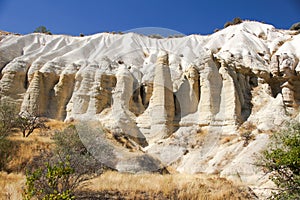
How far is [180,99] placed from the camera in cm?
2053

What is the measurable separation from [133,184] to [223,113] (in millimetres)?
11326

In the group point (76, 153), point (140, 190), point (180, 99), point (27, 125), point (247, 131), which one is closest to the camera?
point (140, 190)

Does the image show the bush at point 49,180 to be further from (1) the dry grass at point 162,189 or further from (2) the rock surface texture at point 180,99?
(2) the rock surface texture at point 180,99

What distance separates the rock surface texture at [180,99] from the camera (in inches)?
600

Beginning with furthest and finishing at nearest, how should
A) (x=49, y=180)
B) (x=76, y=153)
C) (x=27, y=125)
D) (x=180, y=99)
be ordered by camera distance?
(x=180, y=99), (x=27, y=125), (x=76, y=153), (x=49, y=180)

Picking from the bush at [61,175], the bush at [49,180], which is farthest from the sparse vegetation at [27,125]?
the bush at [49,180]

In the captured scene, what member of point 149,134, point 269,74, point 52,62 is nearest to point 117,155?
point 149,134

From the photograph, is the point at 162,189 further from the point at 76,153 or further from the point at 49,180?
the point at 49,180

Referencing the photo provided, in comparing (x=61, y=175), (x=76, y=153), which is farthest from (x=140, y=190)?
(x=61, y=175)

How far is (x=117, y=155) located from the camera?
1281cm

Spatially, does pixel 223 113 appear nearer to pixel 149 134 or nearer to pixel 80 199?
pixel 149 134

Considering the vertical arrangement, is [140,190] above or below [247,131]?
below

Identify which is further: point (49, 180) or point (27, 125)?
point (27, 125)

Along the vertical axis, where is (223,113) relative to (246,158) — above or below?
above
